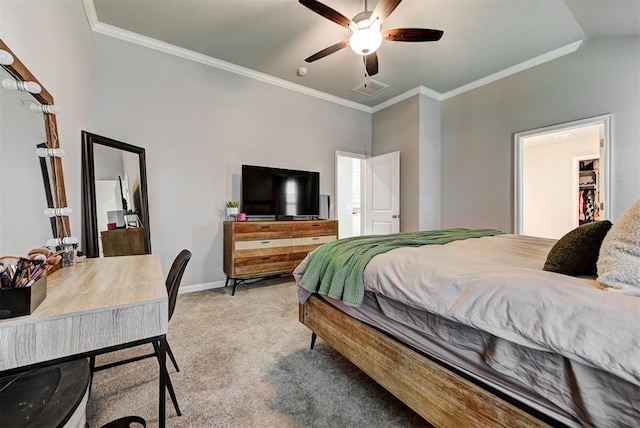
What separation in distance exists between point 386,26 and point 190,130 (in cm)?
260

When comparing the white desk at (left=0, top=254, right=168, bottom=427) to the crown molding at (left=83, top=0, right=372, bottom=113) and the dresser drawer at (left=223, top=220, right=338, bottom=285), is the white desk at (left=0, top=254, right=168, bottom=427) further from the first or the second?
the crown molding at (left=83, top=0, right=372, bottom=113)

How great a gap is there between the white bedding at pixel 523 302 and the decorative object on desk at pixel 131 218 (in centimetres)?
264

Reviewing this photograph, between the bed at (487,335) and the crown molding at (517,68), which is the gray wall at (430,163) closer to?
the crown molding at (517,68)

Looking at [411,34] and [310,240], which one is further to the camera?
[310,240]

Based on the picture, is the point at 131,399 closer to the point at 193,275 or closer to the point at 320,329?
the point at 320,329

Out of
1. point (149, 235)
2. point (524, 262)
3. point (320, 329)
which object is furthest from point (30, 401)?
point (149, 235)

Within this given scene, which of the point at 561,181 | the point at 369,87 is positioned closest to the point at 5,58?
the point at 369,87

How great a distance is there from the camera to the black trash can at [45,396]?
0.62 metres

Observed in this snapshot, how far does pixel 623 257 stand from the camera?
0.83m

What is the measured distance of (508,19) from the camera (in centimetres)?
273

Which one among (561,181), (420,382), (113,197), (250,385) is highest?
(561,181)

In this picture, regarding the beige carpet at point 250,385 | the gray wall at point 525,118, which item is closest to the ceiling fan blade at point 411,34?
the gray wall at point 525,118

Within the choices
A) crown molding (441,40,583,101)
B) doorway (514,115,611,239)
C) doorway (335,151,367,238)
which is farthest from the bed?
doorway (514,115,611,239)

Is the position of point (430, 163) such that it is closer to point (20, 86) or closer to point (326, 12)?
point (326, 12)
